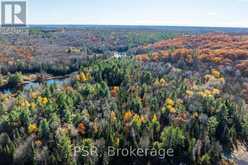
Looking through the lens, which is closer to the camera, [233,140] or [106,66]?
[233,140]

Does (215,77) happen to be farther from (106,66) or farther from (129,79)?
(106,66)

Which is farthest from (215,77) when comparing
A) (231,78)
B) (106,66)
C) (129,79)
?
(106,66)

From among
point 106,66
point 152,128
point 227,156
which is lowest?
point 227,156

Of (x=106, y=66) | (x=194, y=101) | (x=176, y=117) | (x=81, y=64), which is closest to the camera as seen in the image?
(x=176, y=117)

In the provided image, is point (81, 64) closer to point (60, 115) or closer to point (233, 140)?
point (60, 115)

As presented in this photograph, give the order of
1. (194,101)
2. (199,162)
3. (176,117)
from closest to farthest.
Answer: (199,162)
(176,117)
(194,101)

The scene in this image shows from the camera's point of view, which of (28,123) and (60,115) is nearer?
(28,123)

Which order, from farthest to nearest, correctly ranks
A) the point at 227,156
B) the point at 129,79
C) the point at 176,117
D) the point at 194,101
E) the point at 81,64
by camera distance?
1. the point at 81,64
2. the point at 129,79
3. the point at 194,101
4. the point at 176,117
5. the point at 227,156

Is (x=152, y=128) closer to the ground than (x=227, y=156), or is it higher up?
higher up

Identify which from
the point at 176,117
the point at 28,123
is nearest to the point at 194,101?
the point at 176,117
